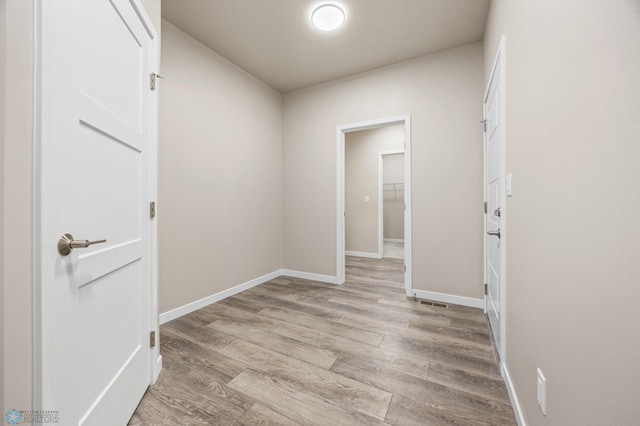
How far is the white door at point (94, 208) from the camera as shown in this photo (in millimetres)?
792

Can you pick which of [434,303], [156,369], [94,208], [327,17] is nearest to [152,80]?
[94,208]

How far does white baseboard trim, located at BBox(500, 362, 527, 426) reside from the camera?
1206 millimetres

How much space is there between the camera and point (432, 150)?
2.89m

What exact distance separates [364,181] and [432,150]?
2.44m

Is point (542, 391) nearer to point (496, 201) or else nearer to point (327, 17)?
point (496, 201)

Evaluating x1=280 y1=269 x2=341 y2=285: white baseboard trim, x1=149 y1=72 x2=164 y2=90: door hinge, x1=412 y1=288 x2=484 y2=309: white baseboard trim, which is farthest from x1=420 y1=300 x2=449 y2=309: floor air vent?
x1=149 y1=72 x2=164 y2=90: door hinge

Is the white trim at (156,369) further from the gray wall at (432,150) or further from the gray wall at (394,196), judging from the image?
the gray wall at (394,196)

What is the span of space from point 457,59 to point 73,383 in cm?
373

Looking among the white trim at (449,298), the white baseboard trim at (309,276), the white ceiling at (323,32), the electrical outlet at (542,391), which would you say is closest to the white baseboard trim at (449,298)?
the white trim at (449,298)

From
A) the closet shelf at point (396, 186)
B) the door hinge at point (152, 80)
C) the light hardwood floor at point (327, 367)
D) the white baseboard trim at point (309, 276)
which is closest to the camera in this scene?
the light hardwood floor at point (327, 367)

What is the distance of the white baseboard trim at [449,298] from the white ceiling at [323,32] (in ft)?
8.82

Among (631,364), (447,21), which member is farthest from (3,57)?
(447,21)

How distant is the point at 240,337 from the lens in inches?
81.7

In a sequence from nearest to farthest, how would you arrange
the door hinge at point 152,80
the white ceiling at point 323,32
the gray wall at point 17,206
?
the gray wall at point 17,206
the door hinge at point 152,80
the white ceiling at point 323,32
